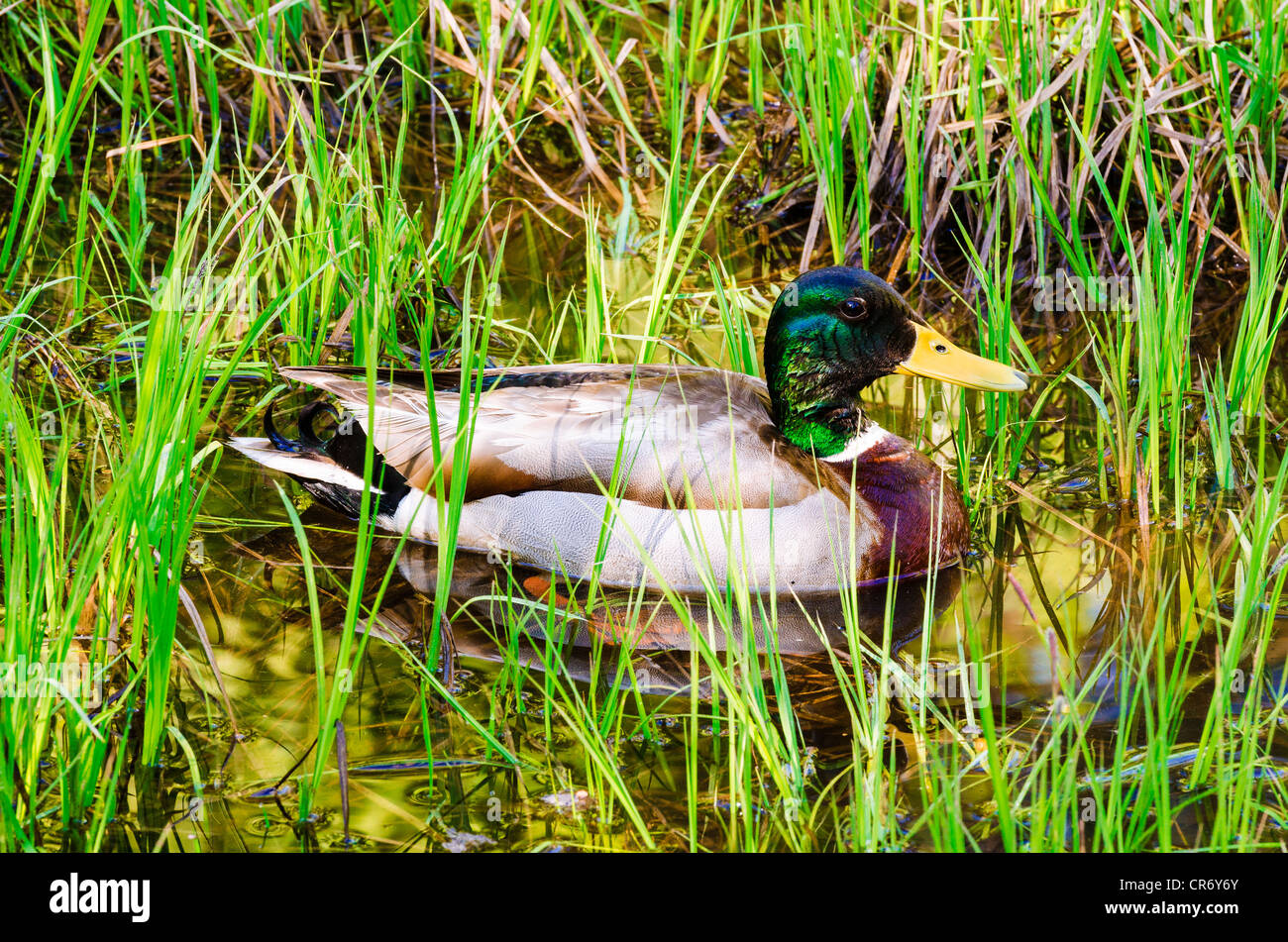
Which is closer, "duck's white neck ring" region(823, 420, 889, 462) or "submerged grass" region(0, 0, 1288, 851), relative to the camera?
"submerged grass" region(0, 0, 1288, 851)

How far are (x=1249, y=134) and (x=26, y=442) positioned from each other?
13.7 feet

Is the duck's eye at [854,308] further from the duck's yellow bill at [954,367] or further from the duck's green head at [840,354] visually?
the duck's yellow bill at [954,367]

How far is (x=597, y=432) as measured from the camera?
4.12m

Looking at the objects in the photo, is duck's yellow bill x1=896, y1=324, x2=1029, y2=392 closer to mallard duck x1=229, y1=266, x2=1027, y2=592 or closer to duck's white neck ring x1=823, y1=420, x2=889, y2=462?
mallard duck x1=229, y1=266, x2=1027, y2=592

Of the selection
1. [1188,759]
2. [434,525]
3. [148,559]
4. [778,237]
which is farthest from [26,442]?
[778,237]

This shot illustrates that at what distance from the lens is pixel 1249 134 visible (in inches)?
210

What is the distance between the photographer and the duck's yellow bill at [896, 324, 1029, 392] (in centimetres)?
420

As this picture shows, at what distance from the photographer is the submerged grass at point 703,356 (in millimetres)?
3021

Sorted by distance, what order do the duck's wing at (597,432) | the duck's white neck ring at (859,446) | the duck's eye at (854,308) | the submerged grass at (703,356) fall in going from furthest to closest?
1. the duck's white neck ring at (859,446)
2. the duck's eye at (854,308)
3. the duck's wing at (597,432)
4. the submerged grass at (703,356)

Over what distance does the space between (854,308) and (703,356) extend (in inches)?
39.0

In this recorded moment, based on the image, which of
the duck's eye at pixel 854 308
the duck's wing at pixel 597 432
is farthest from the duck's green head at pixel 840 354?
the duck's wing at pixel 597 432

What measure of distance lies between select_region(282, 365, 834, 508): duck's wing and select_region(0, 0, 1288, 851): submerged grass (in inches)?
6.8

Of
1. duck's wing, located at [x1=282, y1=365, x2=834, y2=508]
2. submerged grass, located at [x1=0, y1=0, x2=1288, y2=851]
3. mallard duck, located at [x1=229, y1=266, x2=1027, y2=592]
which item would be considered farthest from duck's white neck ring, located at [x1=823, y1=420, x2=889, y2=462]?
submerged grass, located at [x1=0, y1=0, x2=1288, y2=851]

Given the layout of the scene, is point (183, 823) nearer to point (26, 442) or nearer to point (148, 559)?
point (148, 559)
